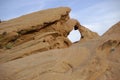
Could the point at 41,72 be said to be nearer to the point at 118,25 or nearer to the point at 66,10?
the point at 118,25

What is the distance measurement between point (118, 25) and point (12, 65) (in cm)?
628

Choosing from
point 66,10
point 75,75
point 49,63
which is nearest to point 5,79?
point 49,63

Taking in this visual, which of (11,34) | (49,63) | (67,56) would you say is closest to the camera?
(49,63)

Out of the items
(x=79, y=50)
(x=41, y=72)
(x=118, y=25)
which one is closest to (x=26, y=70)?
(x=41, y=72)

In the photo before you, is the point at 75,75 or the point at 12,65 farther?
the point at 12,65

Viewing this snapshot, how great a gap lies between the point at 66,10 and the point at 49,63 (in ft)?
40.9

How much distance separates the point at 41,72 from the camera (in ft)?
33.8

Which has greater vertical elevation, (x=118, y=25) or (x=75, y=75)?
(x=118, y=25)

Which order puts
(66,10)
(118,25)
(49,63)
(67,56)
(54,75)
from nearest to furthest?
(54,75), (49,63), (67,56), (118,25), (66,10)

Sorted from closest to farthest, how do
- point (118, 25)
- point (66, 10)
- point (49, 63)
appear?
1. point (49, 63)
2. point (118, 25)
3. point (66, 10)

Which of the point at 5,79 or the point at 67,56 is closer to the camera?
the point at 5,79

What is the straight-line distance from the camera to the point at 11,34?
62.1 ft

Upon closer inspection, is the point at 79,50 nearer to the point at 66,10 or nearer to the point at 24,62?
the point at 24,62

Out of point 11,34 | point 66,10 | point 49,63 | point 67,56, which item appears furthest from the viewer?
point 66,10
